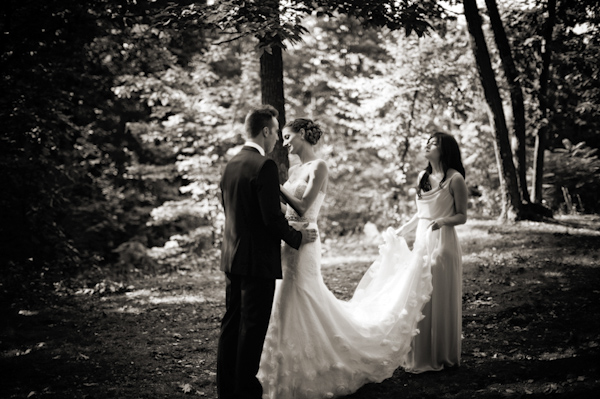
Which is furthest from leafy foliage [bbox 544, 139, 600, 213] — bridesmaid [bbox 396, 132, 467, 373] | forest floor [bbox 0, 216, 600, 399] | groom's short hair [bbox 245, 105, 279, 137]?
groom's short hair [bbox 245, 105, 279, 137]

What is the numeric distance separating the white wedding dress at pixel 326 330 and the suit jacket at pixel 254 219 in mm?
535

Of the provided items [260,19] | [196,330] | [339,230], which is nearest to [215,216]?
[339,230]

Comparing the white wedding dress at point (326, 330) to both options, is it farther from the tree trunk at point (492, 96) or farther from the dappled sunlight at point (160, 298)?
the tree trunk at point (492, 96)

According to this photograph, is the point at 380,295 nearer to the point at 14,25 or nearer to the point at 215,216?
the point at 14,25

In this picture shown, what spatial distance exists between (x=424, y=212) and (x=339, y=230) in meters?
12.0

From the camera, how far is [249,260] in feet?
12.7

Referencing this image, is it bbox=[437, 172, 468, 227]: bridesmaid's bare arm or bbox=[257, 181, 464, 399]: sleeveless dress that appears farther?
bbox=[437, 172, 468, 227]: bridesmaid's bare arm

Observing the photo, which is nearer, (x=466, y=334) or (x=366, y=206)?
(x=466, y=334)

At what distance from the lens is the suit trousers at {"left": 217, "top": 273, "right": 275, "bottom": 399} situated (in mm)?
3850

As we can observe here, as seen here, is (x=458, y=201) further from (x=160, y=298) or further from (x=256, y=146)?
(x=160, y=298)

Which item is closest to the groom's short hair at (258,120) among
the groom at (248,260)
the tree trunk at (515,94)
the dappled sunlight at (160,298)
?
the groom at (248,260)

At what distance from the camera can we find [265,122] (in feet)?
13.4

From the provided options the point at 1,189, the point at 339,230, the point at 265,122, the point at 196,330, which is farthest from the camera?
the point at 339,230

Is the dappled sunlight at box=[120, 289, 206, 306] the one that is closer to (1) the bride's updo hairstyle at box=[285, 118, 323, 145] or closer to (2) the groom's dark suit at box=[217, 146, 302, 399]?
(2) the groom's dark suit at box=[217, 146, 302, 399]
